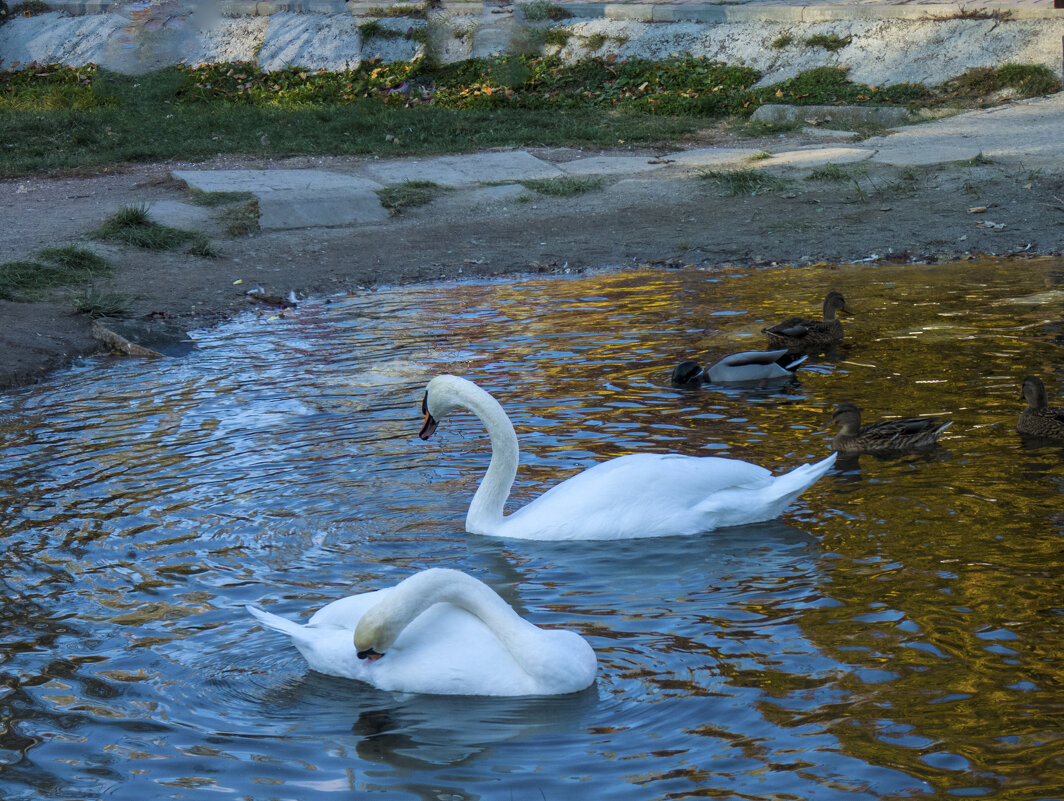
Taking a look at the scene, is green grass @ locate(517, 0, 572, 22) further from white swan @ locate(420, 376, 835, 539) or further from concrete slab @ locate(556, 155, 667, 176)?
white swan @ locate(420, 376, 835, 539)

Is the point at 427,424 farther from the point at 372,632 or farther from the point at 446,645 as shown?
the point at 372,632

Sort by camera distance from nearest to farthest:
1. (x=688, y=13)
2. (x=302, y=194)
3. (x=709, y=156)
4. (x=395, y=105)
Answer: (x=302, y=194)
(x=709, y=156)
(x=395, y=105)
(x=688, y=13)

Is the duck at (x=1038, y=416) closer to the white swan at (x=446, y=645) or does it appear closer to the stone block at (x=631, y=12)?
the white swan at (x=446, y=645)

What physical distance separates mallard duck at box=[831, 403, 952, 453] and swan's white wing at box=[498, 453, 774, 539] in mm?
1078

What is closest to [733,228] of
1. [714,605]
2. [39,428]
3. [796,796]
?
[39,428]

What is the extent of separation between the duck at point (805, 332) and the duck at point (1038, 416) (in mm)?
1887

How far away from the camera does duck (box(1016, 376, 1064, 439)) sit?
6.54 metres

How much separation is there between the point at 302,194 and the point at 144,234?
1.84 m

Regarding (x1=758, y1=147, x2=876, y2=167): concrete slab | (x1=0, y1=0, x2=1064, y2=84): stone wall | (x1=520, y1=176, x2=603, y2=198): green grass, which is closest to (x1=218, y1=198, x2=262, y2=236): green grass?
(x1=520, y1=176, x2=603, y2=198): green grass

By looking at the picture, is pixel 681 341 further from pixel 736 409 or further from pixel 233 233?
pixel 233 233

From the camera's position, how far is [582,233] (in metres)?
12.3

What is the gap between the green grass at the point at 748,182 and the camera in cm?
1308

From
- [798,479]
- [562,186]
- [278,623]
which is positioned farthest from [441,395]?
[562,186]

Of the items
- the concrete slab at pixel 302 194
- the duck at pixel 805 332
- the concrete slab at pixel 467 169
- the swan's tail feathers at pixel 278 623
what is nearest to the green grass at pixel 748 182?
the concrete slab at pixel 467 169
